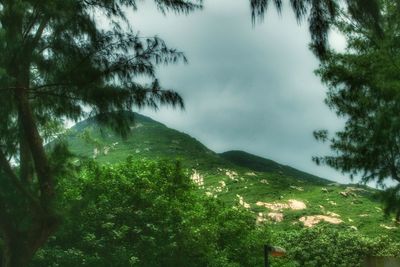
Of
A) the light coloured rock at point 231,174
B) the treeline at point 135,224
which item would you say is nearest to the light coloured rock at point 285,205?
the light coloured rock at point 231,174

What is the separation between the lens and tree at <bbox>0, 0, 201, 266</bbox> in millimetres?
10164

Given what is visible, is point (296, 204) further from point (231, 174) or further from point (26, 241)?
point (26, 241)

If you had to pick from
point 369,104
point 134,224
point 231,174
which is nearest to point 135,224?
point 134,224

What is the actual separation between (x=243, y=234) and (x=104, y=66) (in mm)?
24120

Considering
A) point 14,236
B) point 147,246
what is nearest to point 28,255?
point 14,236

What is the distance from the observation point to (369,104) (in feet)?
58.9

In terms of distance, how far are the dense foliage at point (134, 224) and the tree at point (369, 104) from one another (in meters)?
8.87

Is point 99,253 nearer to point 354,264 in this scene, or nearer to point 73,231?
point 73,231

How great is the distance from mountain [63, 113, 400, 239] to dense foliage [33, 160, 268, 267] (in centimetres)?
3012

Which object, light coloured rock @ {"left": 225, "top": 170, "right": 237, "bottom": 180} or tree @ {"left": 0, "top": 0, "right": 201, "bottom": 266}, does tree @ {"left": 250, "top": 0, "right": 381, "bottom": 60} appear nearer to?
tree @ {"left": 0, "top": 0, "right": 201, "bottom": 266}

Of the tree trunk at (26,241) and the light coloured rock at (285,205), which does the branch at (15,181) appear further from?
the light coloured rock at (285,205)

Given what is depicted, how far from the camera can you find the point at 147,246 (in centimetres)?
2672

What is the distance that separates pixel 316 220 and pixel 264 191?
15.7m

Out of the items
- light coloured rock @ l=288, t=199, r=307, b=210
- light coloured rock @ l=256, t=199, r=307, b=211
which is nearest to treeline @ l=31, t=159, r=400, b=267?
light coloured rock @ l=288, t=199, r=307, b=210
